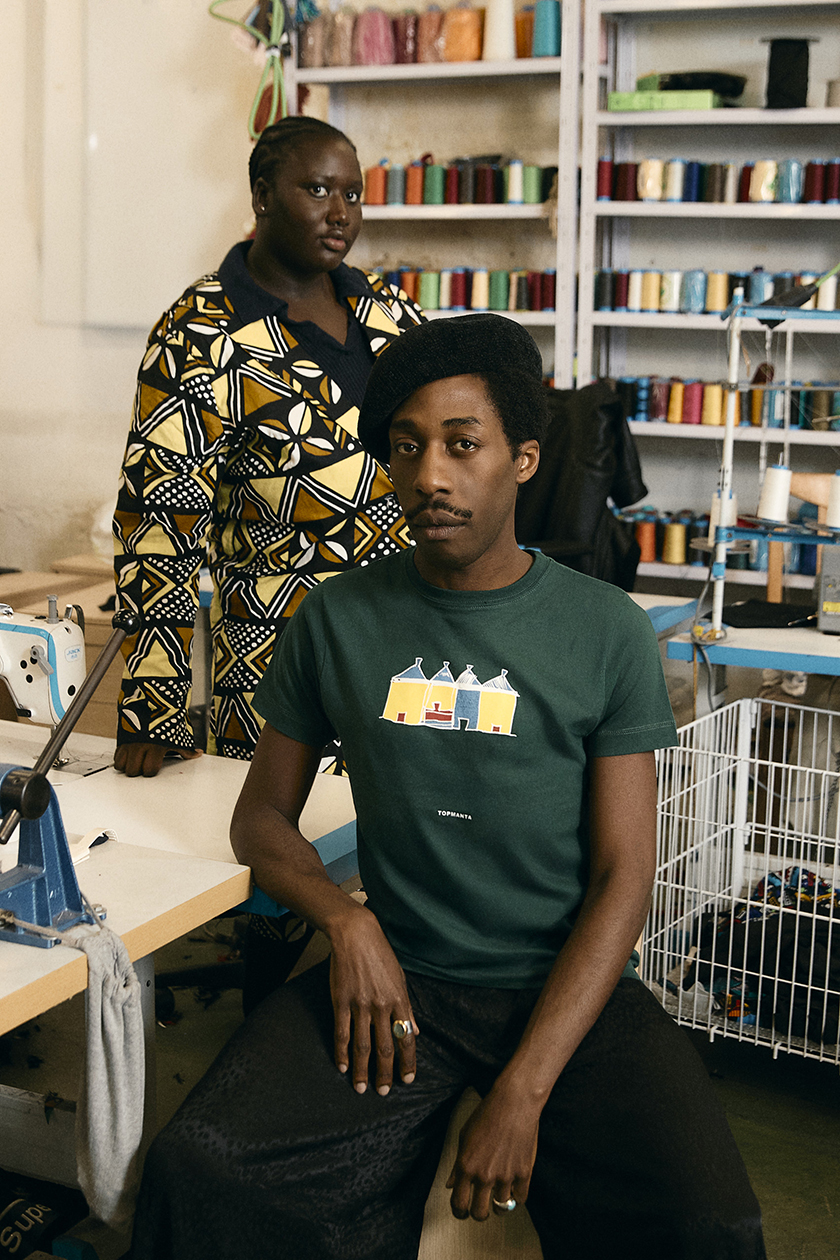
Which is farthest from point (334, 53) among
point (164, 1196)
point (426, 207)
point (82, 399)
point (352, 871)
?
point (164, 1196)

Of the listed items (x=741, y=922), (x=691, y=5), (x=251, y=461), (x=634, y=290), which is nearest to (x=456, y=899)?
(x=251, y=461)

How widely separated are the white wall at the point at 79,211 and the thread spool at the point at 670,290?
1.76m

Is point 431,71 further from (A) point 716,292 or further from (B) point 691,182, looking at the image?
(A) point 716,292

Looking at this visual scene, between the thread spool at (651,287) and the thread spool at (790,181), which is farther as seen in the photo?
the thread spool at (651,287)

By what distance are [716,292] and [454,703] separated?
3.37 metres

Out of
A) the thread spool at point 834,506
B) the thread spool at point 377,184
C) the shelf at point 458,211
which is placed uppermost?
the thread spool at point 377,184

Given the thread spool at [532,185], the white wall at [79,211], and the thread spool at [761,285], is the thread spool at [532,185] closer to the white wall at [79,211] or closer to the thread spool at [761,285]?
the thread spool at [761,285]

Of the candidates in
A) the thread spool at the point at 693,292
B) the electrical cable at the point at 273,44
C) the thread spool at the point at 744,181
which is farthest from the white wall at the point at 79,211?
the thread spool at the point at 744,181

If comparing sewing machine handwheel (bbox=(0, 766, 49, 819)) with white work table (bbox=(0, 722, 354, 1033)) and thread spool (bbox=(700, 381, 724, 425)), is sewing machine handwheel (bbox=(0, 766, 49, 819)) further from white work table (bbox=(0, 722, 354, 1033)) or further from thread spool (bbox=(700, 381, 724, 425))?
thread spool (bbox=(700, 381, 724, 425))

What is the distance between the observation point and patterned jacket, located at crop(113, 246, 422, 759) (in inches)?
72.6

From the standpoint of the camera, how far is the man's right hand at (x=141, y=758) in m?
1.87

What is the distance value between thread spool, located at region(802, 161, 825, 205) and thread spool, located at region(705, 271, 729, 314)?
370mm

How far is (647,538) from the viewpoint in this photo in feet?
14.8

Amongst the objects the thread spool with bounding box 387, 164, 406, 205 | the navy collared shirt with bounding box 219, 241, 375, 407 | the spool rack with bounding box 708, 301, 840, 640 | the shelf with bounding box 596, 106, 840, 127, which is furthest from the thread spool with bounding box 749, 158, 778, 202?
the navy collared shirt with bounding box 219, 241, 375, 407
